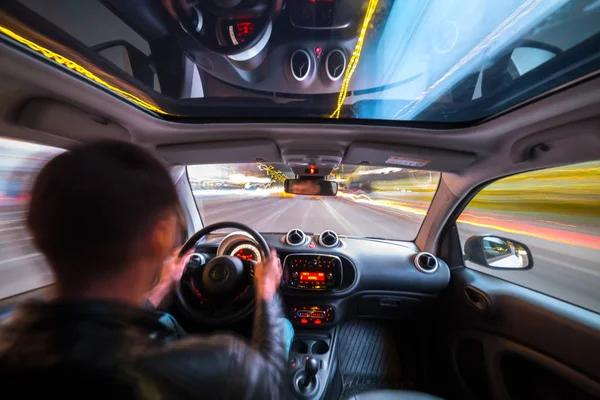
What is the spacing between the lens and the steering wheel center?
6.74 ft

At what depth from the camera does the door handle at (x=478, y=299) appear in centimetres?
225

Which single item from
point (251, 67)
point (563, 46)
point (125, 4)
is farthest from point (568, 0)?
point (125, 4)

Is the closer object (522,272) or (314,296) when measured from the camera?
(522,272)

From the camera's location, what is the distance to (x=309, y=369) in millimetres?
2355

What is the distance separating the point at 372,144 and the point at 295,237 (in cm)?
144

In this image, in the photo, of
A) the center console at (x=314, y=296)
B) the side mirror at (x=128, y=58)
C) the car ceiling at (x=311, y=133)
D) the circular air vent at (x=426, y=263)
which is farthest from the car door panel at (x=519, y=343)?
the side mirror at (x=128, y=58)

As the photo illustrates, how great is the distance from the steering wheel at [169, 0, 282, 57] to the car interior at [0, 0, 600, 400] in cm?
1

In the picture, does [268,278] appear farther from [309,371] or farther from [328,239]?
[328,239]

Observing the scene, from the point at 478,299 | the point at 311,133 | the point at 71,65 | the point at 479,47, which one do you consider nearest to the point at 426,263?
the point at 478,299

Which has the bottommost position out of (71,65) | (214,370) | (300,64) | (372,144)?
(214,370)

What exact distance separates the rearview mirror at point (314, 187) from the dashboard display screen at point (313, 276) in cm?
92

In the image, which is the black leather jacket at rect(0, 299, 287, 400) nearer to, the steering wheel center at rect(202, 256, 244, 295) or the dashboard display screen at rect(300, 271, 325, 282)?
the steering wheel center at rect(202, 256, 244, 295)

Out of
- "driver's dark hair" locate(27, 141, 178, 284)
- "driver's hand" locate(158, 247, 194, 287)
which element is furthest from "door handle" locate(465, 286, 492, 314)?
"driver's dark hair" locate(27, 141, 178, 284)

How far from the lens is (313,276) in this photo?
9.40 feet
